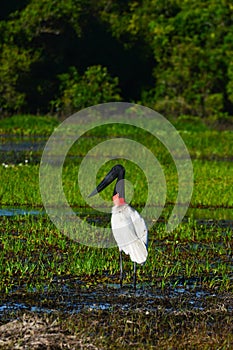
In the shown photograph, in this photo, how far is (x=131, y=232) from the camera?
6.61 metres

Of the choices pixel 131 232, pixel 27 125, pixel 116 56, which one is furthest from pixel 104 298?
pixel 116 56

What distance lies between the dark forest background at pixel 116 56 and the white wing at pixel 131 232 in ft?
63.1

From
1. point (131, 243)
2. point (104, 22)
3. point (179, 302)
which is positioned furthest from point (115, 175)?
point (104, 22)

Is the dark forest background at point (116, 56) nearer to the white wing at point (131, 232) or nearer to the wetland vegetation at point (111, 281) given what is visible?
the wetland vegetation at point (111, 281)

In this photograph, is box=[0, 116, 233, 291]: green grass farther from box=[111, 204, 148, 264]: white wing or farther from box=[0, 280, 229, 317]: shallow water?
box=[111, 204, 148, 264]: white wing

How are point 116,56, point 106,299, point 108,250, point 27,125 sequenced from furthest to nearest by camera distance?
1. point 116,56
2. point 27,125
3. point 108,250
4. point 106,299

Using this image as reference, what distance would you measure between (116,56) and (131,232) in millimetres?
22900

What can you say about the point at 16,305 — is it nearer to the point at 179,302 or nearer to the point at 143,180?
the point at 179,302

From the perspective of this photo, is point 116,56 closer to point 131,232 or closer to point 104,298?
point 131,232

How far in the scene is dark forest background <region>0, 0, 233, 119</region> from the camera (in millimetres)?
26438

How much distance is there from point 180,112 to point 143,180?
1360 cm


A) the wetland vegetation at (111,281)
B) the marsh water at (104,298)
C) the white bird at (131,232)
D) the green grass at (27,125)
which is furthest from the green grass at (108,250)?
the green grass at (27,125)

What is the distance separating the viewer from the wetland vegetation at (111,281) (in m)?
5.41

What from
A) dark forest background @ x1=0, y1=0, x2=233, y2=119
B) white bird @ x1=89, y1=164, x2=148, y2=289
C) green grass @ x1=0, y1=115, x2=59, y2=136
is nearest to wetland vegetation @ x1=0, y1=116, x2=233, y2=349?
white bird @ x1=89, y1=164, x2=148, y2=289
